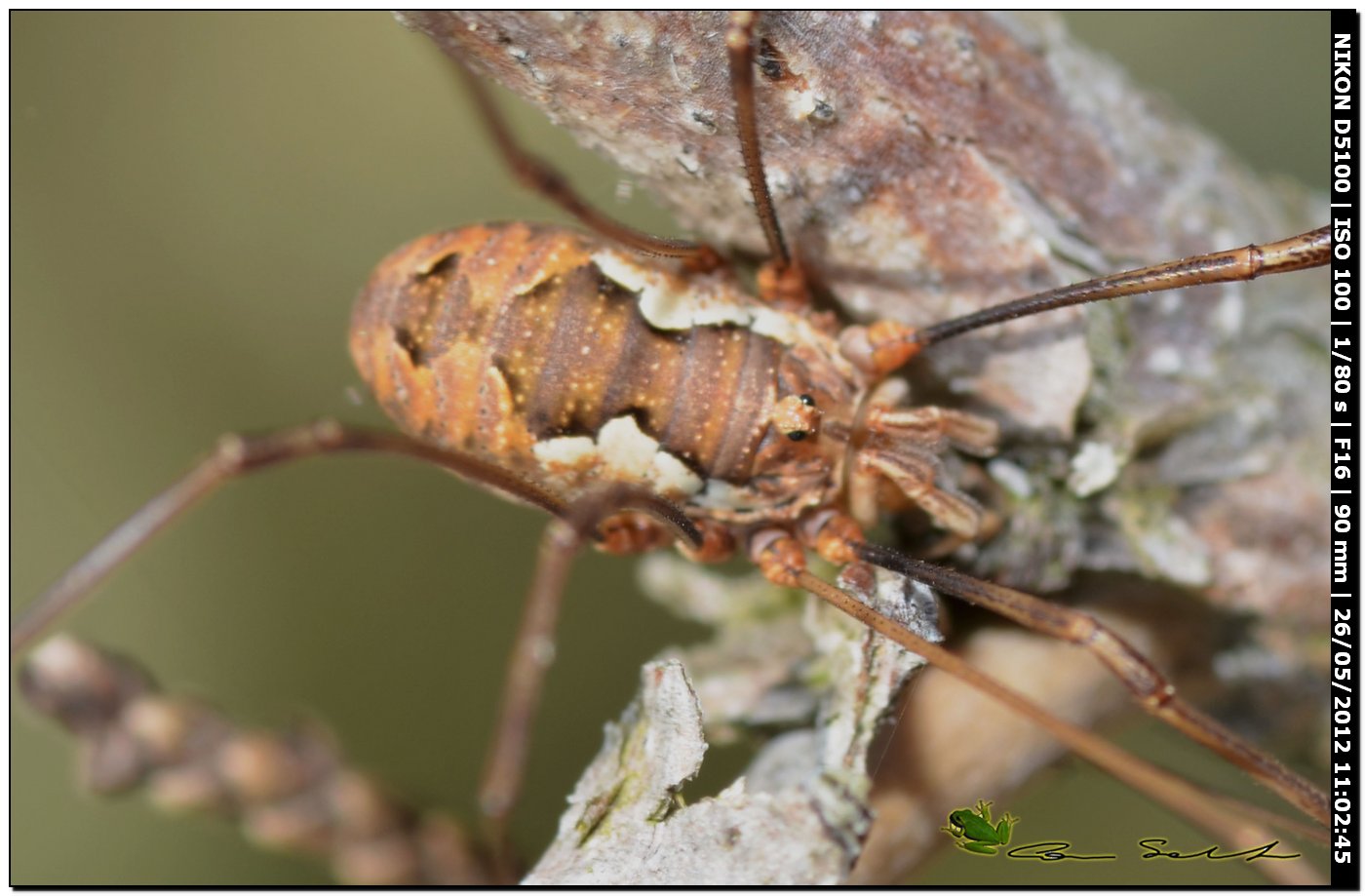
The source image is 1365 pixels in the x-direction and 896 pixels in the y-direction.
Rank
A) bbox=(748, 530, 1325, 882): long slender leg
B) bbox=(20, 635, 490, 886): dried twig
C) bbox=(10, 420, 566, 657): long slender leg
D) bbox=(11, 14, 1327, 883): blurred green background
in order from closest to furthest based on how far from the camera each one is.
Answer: bbox=(10, 420, 566, 657): long slender leg
bbox=(748, 530, 1325, 882): long slender leg
bbox=(20, 635, 490, 886): dried twig
bbox=(11, 14, 1327, 883): blurred green background

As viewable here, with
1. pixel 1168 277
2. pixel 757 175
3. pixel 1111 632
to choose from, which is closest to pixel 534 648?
pixel 757 175

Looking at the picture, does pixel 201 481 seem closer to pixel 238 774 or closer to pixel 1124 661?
pixel 238 774

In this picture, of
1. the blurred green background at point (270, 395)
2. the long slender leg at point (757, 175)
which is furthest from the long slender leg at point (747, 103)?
the blurred green background at point (270, 395)
